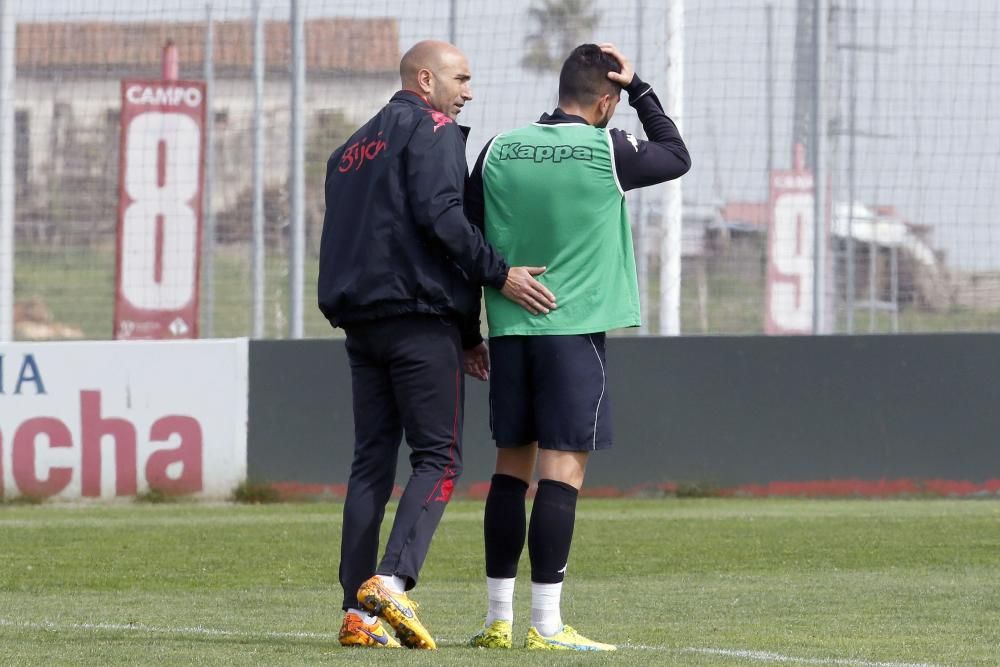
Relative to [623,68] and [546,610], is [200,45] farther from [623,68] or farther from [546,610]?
[546,610]

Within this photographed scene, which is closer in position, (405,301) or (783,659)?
(783,659)

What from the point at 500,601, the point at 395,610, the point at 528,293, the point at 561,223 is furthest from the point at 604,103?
A: the point at 395,610

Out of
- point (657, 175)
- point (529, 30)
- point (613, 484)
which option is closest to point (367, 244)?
point (657, 175)

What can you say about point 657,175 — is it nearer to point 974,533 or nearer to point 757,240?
point 974,533

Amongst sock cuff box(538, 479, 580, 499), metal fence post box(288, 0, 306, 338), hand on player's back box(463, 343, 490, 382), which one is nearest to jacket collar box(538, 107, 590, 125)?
hand on player's back box(463, 343, 490, 382)

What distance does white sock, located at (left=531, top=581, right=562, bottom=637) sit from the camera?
16.9 ft

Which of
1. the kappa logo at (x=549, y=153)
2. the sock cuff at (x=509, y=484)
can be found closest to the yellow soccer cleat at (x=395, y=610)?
the sock cuff at (x=509, y=484)

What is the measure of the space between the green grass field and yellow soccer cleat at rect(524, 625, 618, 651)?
0.39ft

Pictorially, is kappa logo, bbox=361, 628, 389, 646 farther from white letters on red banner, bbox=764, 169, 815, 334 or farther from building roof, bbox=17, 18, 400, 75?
building roof, bbox=17, 18, 400, 75

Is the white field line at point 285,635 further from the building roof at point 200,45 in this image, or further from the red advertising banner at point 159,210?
the building roof at point 200,45

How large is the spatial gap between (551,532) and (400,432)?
549 millimetres

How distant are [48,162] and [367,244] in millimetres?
9346

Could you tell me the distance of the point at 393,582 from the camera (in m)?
5.07

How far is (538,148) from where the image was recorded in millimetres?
5246
